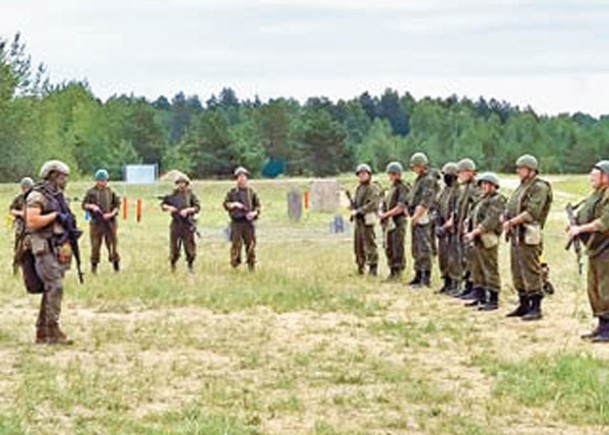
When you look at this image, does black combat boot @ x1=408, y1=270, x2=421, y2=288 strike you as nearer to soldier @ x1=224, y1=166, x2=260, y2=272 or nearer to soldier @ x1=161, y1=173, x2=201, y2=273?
soldier @ x1=224, y1=166, x2=260, y2=272

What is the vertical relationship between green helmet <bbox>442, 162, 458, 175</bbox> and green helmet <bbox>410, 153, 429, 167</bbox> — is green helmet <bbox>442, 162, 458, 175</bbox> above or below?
below

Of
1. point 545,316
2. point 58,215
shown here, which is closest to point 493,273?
point 545,316

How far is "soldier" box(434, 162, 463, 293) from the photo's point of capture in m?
16.9

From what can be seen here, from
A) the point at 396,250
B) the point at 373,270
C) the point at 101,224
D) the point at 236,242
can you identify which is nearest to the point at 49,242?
the point at 101,224

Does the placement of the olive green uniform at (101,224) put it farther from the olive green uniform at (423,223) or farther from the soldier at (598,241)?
the soldier at (598,241)

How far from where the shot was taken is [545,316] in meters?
14.6

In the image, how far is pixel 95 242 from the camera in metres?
20.1

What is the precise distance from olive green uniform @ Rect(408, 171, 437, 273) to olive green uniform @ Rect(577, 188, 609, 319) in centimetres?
544

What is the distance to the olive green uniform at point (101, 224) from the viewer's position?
20.0 meters

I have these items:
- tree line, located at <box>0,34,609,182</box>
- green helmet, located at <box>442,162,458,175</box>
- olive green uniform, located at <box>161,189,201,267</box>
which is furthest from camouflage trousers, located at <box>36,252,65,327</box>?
tree line, located at <box>0,34,609,182</box>

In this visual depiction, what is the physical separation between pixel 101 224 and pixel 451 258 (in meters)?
6.54

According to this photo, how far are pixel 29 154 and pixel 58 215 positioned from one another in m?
59.2

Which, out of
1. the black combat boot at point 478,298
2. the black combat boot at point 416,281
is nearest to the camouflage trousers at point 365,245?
the black combat boot at point 416,281

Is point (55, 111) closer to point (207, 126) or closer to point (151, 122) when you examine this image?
point (151, 122)
